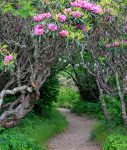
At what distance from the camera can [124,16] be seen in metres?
10.9

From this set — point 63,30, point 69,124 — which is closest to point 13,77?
point 63,30

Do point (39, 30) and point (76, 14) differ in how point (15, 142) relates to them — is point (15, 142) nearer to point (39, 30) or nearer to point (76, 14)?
point (39, 30)

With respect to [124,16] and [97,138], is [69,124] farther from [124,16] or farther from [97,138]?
[124,16]

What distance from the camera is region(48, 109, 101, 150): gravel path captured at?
1177 centimetres

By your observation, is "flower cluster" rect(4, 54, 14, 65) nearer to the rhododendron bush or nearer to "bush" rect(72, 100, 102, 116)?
the rhododendron bush

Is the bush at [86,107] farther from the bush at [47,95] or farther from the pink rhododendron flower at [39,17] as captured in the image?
the pink rhododendron flower at [39,17]

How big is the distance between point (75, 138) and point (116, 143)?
3504 millimetres

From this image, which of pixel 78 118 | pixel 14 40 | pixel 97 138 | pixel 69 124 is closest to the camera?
pixel 14 40

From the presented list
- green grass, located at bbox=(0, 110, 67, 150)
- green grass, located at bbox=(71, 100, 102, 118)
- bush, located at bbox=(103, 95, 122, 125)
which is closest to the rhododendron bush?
green grass, located at bbox=(0, 110, 67, 150)

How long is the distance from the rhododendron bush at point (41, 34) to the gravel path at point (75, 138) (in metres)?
2.24

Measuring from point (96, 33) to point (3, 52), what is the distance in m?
3.17

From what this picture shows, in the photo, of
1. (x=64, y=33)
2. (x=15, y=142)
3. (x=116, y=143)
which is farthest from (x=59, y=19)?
(x=116, y=143)

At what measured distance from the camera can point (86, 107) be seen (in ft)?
65.2

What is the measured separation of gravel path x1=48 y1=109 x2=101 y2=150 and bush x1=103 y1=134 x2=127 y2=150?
1139mm
